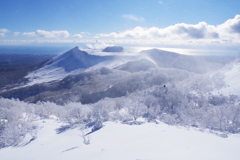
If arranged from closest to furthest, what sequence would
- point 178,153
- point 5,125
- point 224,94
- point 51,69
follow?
1. point 178,153
2. point 5,125
3. point 224,94
4. point 51,69

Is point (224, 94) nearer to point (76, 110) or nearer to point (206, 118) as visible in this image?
point (206, 118)

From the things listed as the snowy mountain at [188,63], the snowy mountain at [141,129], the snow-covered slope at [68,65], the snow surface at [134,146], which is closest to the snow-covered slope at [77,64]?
the snow-covered slope at [68,65]

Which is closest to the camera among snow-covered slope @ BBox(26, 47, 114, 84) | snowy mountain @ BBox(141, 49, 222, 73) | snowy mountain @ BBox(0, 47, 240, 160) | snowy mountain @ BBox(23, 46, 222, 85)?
snowy mountain @ BBox(0, 47, 240, 160)

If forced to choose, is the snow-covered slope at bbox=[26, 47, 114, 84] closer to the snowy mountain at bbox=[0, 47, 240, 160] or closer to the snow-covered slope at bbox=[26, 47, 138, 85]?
the snow-covered slope at bbox=[26, 47, 138, 85]

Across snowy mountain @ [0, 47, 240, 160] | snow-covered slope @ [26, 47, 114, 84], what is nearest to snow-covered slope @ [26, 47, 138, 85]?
snow-covered slope @ [26, 47, 114, 84]

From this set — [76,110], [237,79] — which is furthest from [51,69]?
[237,79]

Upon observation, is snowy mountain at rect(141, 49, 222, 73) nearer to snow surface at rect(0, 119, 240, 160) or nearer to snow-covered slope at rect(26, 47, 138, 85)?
snow-covered slope at rect(26, 47, 138, 85)

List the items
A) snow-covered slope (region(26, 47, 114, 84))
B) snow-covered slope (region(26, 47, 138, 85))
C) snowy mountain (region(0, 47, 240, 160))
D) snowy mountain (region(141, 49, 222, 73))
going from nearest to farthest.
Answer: snowy mountain (region(0, 47, 240, 160)), snowy mountain (region(141, 49, 222, 73)), snow-covered slope (region(26, 47, 114, 84)), snow-covered slope (region(26, 47, 138, 85))

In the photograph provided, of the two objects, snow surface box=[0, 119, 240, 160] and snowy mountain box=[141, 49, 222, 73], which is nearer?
snow surface box=[0, 119, 240, 160]

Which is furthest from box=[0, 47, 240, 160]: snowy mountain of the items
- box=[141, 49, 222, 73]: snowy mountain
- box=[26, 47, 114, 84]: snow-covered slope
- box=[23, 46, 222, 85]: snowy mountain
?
box=[26, 47, 114, 84]: snow-covered slope
